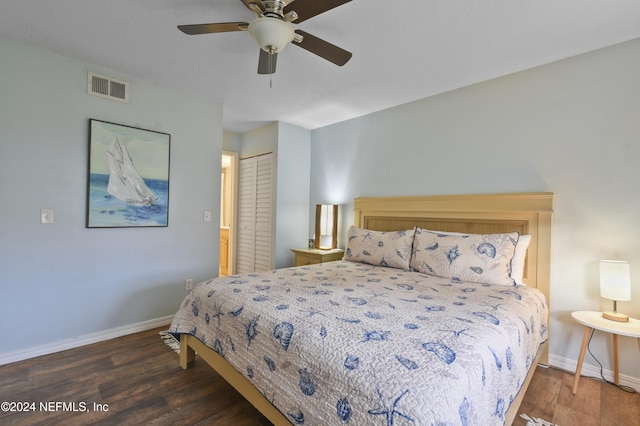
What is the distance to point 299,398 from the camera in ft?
3.86

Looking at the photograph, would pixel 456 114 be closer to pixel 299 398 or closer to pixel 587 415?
pixel 587 415

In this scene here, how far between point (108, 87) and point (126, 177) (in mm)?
800

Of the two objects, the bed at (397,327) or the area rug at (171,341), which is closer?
the bed at (397,327)

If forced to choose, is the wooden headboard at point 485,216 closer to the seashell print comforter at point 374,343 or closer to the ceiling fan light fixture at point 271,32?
the seashell print comforter at point 374,343

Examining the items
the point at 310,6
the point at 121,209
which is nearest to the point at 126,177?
the point at 121,209

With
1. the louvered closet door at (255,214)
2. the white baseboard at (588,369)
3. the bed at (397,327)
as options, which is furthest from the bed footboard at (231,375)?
the white baseboard at (588,369)

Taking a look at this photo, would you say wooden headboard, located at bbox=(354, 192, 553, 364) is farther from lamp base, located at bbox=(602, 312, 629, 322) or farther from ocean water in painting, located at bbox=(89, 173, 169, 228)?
ocean water in painting, located at bbox=(89, 173, 169, 228)

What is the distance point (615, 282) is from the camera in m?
1.89

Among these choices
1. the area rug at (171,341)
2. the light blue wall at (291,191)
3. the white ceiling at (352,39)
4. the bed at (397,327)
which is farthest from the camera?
the light blue wall at (291,191)

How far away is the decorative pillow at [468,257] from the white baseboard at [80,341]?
2.62m

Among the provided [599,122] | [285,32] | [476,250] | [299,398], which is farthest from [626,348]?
[285,32]

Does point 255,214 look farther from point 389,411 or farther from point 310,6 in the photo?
point 389,411

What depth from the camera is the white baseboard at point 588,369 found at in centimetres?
200

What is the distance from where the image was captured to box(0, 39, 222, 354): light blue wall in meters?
2.20
